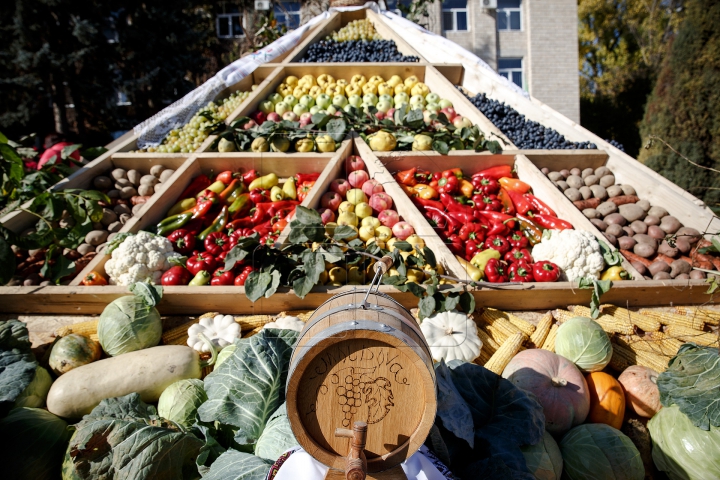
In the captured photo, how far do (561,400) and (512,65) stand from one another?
1575 centimetres

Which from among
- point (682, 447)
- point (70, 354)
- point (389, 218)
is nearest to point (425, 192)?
point (389, 218)

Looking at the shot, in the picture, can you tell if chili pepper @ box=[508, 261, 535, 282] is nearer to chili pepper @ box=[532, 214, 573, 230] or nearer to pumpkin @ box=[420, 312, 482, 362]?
pumpkin @ box=[420, 312, 482, 362]

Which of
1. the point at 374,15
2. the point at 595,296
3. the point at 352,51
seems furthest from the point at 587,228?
the point at 374,15

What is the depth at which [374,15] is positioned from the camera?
7.04 meters

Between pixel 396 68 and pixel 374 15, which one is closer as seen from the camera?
pixel 396 68

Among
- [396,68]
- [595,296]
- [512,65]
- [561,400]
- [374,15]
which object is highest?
[512,65]

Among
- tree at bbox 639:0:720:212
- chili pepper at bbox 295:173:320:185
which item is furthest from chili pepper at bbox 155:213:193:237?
tree at bbox 639:0:720:212

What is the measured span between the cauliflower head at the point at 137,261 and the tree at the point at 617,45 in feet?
47.6

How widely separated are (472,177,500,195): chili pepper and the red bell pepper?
7.60ft

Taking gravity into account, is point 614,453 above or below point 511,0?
below

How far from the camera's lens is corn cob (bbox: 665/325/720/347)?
2391 millimetres

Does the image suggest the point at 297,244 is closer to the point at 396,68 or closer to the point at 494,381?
the point at 494,381

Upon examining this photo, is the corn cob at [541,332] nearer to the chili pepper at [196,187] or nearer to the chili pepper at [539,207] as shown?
the chili pepper at [539,207]

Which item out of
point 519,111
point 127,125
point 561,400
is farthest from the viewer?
point 127,125
